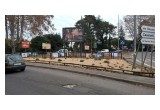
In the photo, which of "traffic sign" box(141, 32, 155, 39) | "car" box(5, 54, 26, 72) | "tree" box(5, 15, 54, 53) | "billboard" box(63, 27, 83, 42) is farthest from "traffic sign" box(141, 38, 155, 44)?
"billboard" box(63, 27, 83, 42)

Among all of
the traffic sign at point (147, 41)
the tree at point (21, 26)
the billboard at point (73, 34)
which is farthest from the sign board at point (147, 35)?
the billboard at point (73, 34)

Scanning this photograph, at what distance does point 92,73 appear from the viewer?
14641 mm

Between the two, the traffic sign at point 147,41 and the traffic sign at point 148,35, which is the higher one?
the traffic sign at point 148,35

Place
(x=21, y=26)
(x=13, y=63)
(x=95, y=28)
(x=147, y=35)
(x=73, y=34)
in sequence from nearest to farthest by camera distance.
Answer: (x=147, y=35) < (x=13, y=63) < (x=21, y=26) < (x=73, y=34) < (x=95, y=28)

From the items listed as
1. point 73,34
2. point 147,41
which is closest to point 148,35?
point 147,41

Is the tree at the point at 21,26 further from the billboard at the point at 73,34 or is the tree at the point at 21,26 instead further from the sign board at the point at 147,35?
the sign board at the point at 147,35

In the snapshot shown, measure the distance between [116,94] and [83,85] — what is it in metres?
2.40

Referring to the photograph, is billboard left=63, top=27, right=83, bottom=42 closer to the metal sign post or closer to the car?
the car

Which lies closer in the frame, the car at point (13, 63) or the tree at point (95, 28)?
the car at point (13, 63)

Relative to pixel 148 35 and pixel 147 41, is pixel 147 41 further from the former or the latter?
pixel 148 35

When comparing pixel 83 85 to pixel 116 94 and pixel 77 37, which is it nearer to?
pixel 116 94

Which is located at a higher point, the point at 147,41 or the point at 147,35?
the point at 147,35

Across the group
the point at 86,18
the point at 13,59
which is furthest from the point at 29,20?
the point at 86,18

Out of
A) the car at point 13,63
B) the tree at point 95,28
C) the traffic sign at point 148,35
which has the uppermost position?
the tree at point 95,28
